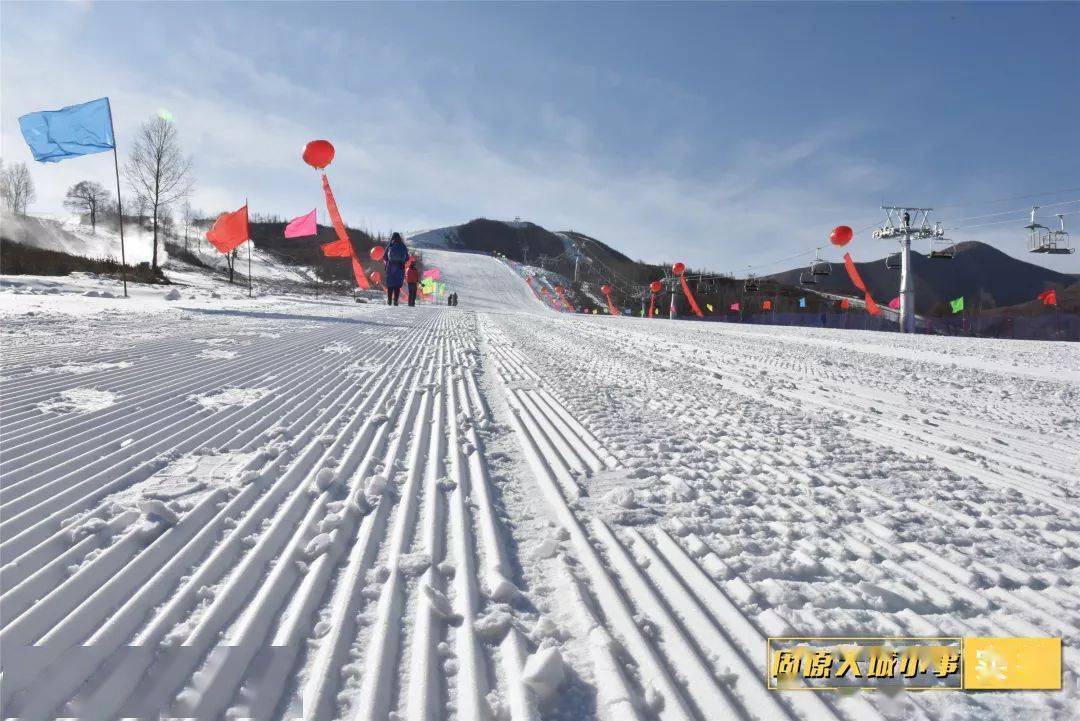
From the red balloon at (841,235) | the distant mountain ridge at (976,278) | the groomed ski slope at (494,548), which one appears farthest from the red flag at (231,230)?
the distant mountain ridge at (976,278)

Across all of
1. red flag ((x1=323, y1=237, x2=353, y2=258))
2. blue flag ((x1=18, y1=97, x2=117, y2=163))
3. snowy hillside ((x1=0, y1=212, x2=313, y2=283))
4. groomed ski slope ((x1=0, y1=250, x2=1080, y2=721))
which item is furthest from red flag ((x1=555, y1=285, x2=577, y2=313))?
groomed ski slope ((x1=0, y1=250, x2=1080, y2=721))

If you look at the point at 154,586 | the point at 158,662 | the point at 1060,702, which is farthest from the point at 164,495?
the point at 1060,702

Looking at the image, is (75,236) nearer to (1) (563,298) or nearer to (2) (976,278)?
(1) (563,298)

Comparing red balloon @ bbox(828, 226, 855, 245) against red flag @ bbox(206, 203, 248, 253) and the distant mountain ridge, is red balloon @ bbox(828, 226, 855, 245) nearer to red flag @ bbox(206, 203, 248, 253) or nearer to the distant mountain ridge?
red flag @ bbox(206, 203, 248, 253)

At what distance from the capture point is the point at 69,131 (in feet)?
42.4

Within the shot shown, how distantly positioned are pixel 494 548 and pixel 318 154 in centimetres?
2011

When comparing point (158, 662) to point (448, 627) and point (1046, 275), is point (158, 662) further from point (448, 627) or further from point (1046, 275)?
point (1046, 275)

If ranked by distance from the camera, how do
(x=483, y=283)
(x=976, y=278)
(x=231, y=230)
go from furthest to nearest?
(x=976, y=278) < (x=483, y=283) < (x=231, y=230)

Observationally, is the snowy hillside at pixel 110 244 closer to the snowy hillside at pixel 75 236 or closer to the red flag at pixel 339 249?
the snowy hillside at pixel 75 236

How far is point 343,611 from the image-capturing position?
149 centimetres

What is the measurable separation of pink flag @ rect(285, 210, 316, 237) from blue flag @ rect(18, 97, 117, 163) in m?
9.76

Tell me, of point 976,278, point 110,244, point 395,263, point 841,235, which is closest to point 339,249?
point 395,263

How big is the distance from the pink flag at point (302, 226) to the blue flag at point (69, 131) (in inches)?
384

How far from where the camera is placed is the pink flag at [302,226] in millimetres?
23388
